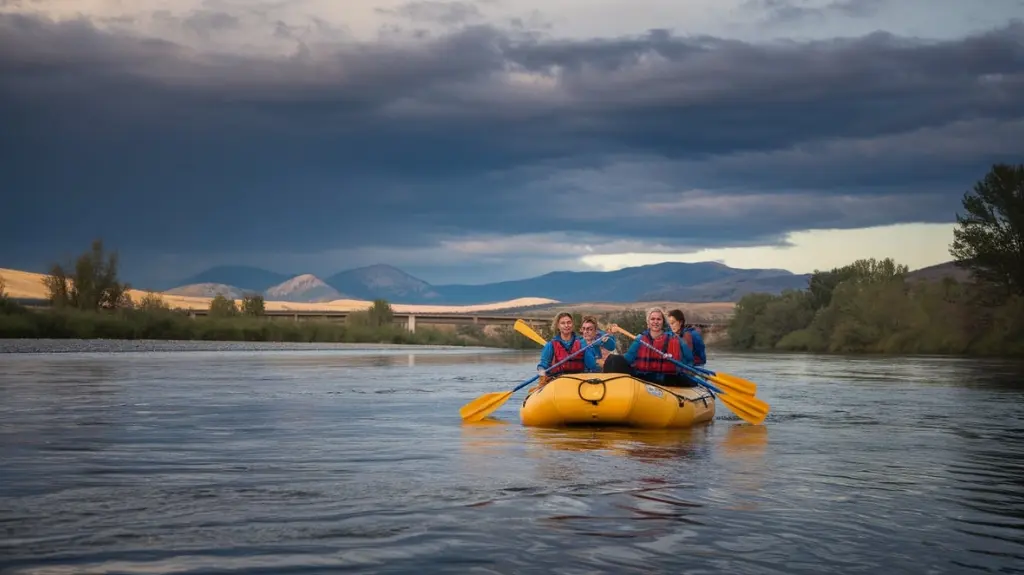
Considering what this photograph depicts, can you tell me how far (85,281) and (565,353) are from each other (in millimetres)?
49527

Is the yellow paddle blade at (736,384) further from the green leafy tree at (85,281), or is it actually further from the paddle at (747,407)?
the green leafy tree at (85,281)

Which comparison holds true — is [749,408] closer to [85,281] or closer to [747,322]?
[85,281]

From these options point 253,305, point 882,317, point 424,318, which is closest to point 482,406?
point 882,317

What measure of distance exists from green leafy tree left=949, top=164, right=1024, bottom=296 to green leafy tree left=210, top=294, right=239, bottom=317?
A: 151ft

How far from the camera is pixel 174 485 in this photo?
34.0 feet

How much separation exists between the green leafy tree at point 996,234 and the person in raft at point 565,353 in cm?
5456

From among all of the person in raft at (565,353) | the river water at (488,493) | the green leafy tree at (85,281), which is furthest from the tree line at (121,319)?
the person in raft at (565,353)

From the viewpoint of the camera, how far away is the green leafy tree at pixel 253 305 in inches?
3230

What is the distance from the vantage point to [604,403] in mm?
15602

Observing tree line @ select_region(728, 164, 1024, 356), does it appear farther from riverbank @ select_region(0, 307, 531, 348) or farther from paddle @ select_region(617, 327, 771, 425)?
paddle @ select_region(617, 327, 771, 425)

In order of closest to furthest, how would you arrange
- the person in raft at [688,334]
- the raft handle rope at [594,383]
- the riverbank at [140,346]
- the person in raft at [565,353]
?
the raft handle rope at [594,383] < the person in raft at [565,353] < the person in raft at [688,334] < the riverbank at [140,346]

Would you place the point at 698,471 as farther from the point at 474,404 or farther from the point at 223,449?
the point at 474,404

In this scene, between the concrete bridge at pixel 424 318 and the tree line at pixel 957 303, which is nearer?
the tree line at pixel 957 303

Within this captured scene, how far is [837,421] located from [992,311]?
5244cm
